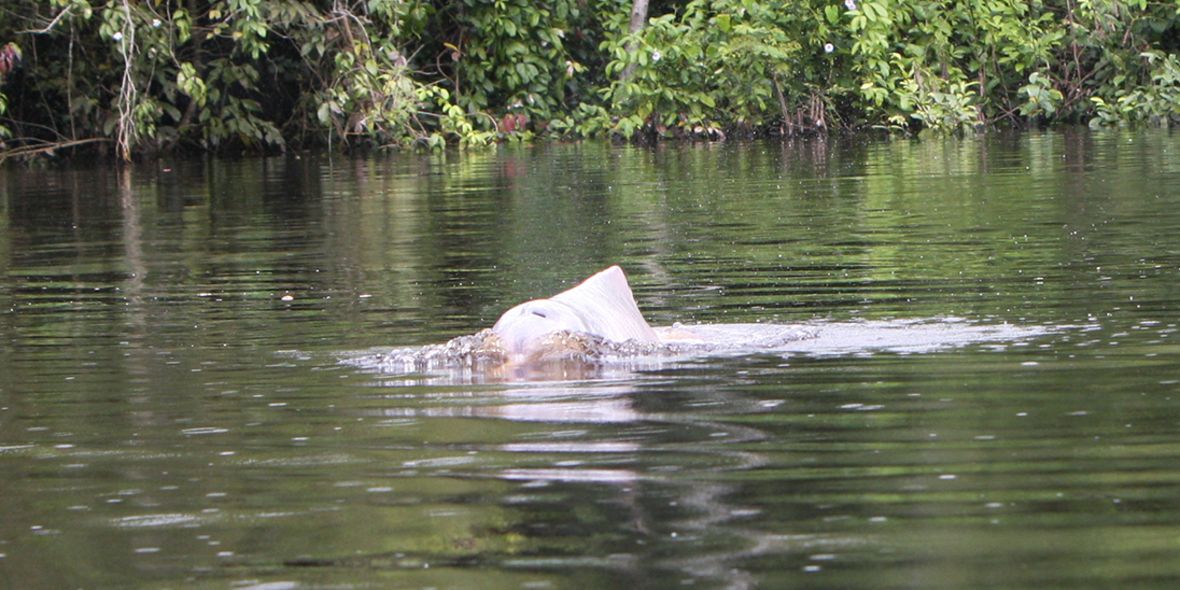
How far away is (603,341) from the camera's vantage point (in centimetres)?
629

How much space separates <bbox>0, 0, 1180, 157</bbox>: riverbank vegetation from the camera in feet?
73.2

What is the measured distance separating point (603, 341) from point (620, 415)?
147cm

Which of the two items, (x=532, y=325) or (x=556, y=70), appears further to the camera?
(x=556, y=70)

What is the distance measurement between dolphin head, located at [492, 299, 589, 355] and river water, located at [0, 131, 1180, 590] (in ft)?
1.44

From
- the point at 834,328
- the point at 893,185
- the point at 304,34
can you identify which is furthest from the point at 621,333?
the point at 304,34

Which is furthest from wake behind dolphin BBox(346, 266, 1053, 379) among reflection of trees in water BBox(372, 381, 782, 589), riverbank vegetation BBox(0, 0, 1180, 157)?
riverbank vegetation BBox(0, 0, 1180, 157)

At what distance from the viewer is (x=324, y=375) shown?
600 cm

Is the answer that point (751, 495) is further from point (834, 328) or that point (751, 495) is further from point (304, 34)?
point (304, 34)

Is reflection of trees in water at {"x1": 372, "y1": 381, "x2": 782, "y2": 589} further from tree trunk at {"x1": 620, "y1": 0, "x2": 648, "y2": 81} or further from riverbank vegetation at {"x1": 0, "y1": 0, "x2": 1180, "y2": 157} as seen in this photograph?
tree trunk at {"x1": 620, "y1": 0, "x2": 648, "y2": 81}

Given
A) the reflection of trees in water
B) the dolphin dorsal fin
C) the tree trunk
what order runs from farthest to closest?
1. the tree trunk
2. the dolphin dorsal fin
3. the reflection of trees in water

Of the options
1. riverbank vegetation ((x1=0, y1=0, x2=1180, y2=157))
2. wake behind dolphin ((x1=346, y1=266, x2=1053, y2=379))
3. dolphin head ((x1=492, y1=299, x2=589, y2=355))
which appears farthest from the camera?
riverbank vegetation ((x1=0, y1=0, x2=1180, y2=157))

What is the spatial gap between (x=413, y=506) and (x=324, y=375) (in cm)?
231

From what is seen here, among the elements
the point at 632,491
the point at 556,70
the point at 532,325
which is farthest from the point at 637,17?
the point at 632,491

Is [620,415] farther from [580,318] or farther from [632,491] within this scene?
[580,318]
